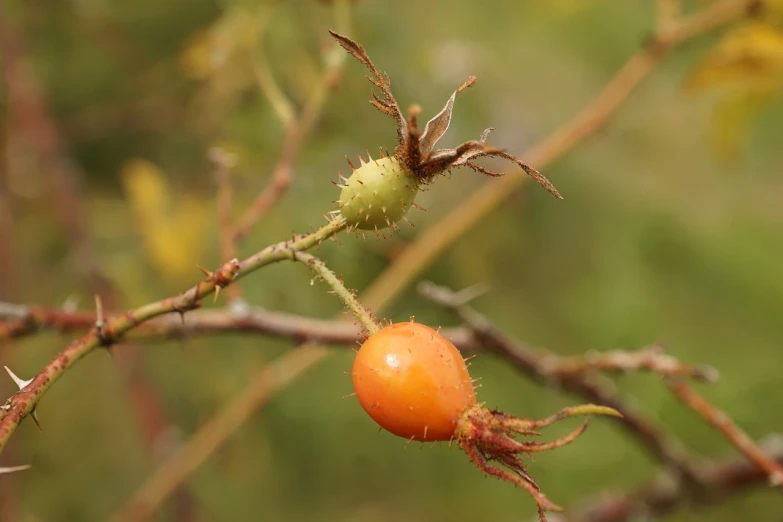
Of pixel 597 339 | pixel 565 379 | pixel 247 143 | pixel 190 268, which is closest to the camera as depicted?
pixel 565 379

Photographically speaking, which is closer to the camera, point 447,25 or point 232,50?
point 232,50

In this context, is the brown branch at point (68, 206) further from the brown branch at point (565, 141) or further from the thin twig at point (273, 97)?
the thin twig at point (273, 97)

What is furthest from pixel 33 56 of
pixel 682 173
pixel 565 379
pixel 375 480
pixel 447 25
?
pixel 682 173

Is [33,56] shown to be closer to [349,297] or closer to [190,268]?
[190,268]

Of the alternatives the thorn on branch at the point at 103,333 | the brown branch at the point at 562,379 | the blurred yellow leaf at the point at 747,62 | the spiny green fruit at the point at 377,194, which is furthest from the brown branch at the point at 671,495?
the thorn on branch at the point at 103,333

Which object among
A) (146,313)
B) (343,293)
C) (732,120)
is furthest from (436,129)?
(732,120)

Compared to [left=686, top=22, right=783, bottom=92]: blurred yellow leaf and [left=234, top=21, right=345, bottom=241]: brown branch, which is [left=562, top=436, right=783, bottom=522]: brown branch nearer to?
[left=686, top=22, right=783, bottom=92]: blurred yellow leaf
